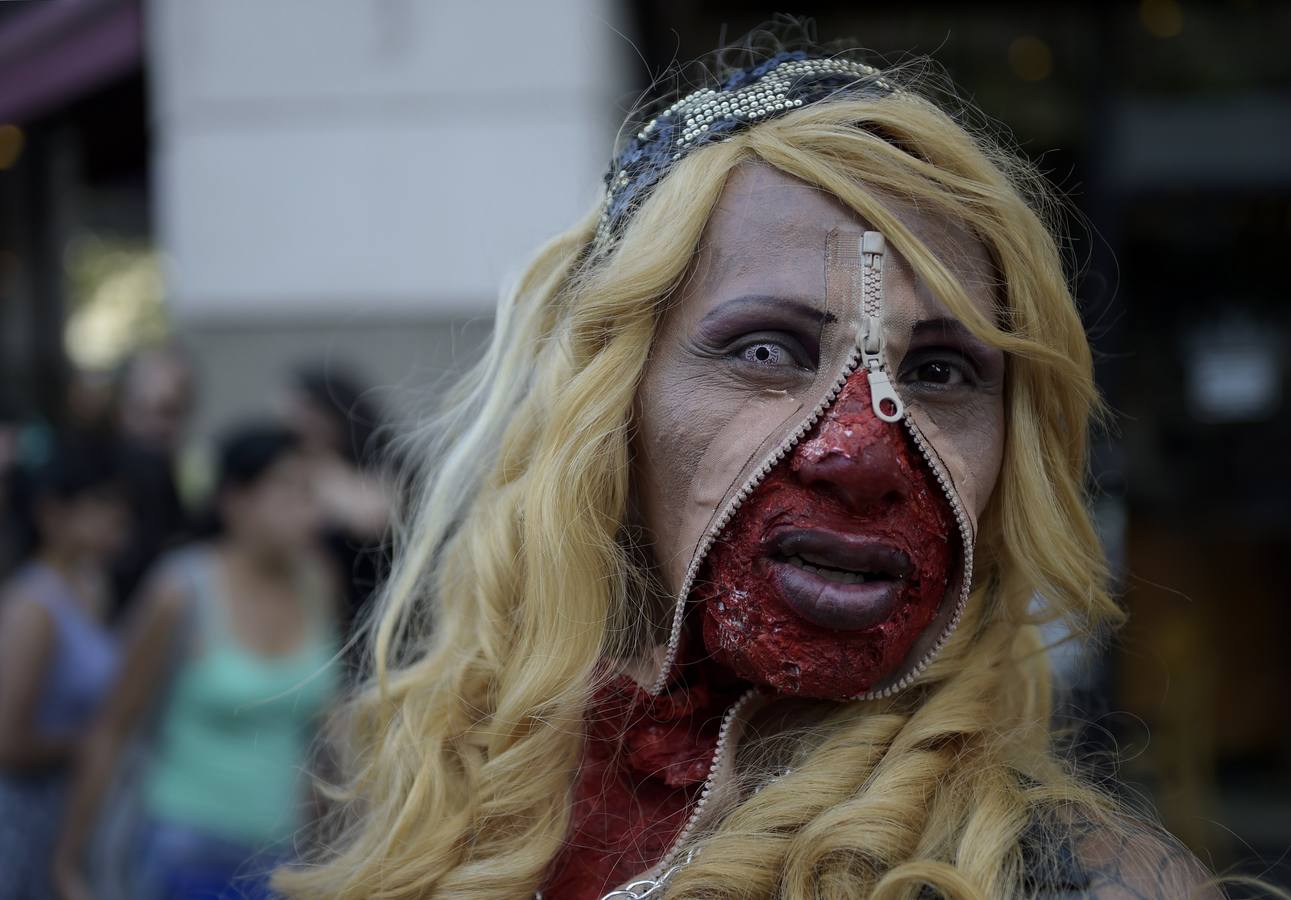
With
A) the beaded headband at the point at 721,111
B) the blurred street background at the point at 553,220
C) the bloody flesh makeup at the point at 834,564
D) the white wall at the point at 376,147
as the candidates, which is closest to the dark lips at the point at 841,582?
the bloody flesh makeup at the point at 834,564

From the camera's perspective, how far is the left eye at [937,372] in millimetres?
1419

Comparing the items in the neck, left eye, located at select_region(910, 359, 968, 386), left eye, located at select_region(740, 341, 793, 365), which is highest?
left eye, located at select_region(740, 341, 793, 365)

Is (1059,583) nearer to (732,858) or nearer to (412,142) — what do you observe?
(732,858)

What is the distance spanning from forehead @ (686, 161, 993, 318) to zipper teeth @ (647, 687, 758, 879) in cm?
48

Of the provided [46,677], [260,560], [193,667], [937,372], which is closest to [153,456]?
[46,677]

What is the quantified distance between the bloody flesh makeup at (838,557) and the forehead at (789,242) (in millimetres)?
133

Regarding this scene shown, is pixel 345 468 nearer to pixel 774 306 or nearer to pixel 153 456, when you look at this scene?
pixel 153 456

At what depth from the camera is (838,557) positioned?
1318 millimetres

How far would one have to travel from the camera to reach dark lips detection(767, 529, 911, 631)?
4.29 ft

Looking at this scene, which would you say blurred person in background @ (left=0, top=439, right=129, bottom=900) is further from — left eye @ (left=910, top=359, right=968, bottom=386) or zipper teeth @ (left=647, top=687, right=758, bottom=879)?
left eye @ (left=910, top=359, right=968, bottom=386)

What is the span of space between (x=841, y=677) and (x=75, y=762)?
10.3 ft

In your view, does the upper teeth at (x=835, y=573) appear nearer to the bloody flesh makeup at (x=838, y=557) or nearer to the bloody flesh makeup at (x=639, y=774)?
the bloody flesh makeup at (x=838, y=557)

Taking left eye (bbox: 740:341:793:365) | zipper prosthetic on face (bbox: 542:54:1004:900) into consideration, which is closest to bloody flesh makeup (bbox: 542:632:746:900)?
zipper prosthetic on face (bbox: 542:54:1004:900)

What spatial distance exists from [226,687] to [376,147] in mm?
2189
